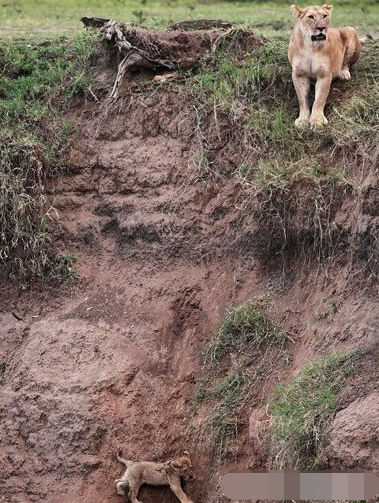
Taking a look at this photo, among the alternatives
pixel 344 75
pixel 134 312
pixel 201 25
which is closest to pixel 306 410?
pixel 134 312

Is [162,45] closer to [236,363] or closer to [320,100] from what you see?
[320,100]

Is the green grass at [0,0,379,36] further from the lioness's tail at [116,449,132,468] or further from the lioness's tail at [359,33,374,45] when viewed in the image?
the lioness's tail at [116,449,132,468]

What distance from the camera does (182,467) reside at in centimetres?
1157

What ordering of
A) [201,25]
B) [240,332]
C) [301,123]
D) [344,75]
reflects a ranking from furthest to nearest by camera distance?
[201,25] < [344,75] < [301,123] < [240,332]

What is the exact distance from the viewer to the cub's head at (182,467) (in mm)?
11555

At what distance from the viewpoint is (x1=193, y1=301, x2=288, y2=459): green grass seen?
11.7 metres

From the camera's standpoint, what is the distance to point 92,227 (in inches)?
531

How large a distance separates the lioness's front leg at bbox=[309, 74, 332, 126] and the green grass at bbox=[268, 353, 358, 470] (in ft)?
9.34

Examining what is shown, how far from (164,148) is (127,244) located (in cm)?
111

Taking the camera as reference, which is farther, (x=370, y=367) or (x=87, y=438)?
(x=87, y=438)

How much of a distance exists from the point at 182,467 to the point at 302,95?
13.5 ft

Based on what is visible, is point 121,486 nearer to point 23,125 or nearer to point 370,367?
point 370,367

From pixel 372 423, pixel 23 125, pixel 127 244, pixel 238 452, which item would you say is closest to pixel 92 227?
pixel 127 244

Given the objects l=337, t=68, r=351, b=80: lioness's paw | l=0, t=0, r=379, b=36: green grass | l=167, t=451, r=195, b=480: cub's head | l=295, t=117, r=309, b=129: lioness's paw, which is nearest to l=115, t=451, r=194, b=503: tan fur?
l=167, t=451, r=195, b=480: cub's head
